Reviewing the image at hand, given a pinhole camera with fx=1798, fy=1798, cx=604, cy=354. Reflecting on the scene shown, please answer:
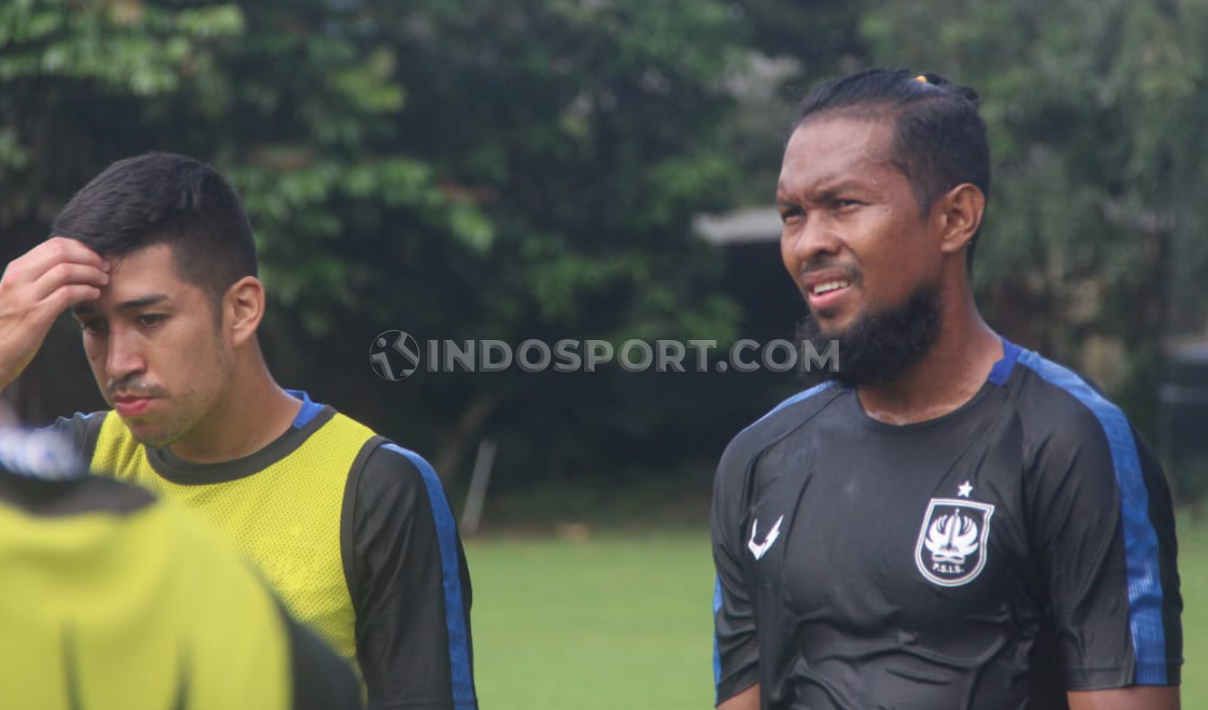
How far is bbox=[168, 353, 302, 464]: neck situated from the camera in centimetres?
344

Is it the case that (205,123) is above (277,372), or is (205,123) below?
above

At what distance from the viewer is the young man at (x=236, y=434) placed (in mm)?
3275

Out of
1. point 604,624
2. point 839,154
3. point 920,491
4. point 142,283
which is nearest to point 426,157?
point 604,624

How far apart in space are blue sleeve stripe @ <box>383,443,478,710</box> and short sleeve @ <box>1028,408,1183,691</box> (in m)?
1.05

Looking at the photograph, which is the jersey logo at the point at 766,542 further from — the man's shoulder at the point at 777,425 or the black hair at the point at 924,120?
the black hair at the point at 924,120

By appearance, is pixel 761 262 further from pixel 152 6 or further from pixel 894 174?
pixel 894 174

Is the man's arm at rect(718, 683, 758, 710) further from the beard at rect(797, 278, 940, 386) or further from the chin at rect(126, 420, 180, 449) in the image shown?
the chin at rect(126, 420, 180, 449)

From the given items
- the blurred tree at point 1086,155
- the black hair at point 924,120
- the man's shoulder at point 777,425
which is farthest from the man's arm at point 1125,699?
the blurred tree at point 1086,155

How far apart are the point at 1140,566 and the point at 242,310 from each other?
5.69 ft

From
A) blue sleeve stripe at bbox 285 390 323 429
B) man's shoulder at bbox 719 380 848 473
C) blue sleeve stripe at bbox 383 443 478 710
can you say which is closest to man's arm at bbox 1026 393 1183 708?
man's shoulder at bbox 719 380 848 473

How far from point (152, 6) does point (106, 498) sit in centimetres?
1610

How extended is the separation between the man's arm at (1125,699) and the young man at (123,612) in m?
1.96

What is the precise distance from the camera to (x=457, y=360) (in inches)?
862

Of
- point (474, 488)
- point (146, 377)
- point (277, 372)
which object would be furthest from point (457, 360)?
point (146, 377)
